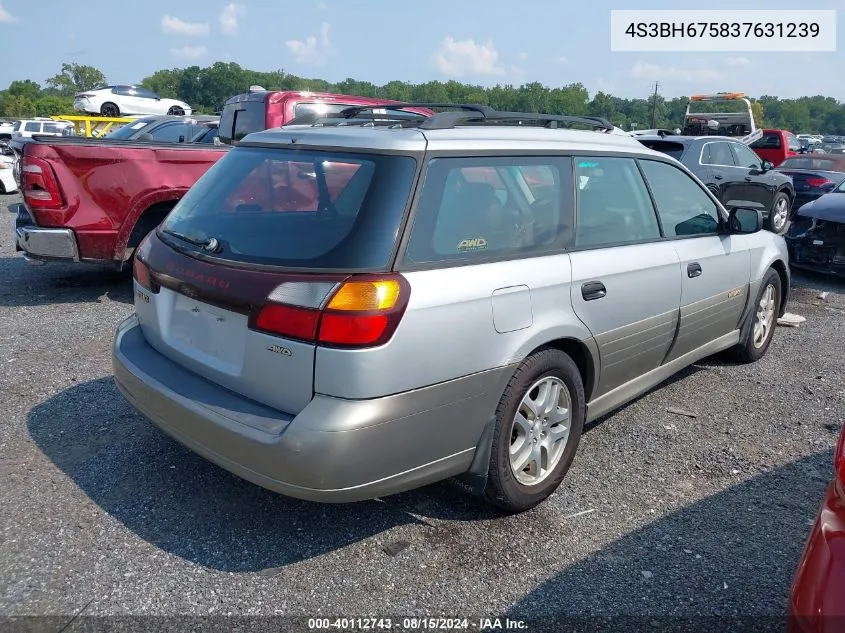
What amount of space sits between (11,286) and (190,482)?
497 cm

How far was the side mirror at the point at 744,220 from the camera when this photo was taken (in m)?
4.53

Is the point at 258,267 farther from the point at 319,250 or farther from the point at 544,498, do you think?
the point at 544,498

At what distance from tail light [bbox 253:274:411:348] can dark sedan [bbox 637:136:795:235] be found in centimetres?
863

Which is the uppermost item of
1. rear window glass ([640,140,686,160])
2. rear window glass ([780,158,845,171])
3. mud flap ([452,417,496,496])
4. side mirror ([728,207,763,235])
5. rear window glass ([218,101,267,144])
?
rear window glass ([218,101,267,144])

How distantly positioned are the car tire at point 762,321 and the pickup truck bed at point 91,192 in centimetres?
490

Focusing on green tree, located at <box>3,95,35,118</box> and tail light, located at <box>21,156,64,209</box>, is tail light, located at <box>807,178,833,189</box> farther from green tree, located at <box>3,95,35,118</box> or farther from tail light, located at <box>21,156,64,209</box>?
green tree, located at <box>3,95,35,118</box>

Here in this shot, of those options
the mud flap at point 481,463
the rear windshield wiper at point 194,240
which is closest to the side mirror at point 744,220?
the mud flap at point 481,463

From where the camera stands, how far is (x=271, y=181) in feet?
10.4

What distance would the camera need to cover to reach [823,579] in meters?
1.72

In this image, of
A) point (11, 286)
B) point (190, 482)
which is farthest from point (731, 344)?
point (11, 286)

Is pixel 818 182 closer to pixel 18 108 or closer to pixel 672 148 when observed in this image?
pixel 672 148

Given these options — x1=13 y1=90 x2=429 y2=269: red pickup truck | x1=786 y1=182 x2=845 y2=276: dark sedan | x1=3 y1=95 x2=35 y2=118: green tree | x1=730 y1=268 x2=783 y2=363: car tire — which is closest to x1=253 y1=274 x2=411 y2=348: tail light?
x1=730 y1=268 x2=783 y2=363: car tire

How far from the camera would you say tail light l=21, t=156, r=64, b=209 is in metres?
5.77

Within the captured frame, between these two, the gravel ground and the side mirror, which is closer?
Result: the gravel ground
